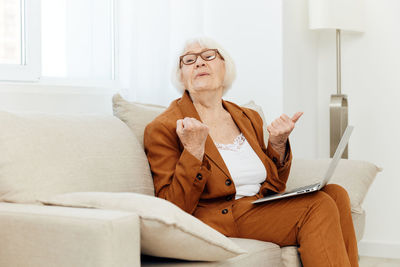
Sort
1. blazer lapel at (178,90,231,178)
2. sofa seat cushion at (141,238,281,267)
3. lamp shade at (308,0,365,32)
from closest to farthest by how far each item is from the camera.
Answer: sofa seat cushion at (141,238,281,267), blazer lapel at (178,90,231,178), lamp shade at (308,0,365,32)

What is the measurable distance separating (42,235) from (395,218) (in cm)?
276

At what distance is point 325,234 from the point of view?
179cm

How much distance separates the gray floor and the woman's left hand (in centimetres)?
153

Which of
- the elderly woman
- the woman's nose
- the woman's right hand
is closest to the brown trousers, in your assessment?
the elderly woman

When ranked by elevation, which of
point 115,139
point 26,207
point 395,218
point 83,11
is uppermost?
point 83,11

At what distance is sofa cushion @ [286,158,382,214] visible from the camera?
237 centimetres

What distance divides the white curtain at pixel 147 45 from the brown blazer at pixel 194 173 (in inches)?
25.2

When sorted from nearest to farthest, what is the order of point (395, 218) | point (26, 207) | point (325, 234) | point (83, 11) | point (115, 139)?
point (26, 207) → point (325, 234) → point (115, 139) → point (83, 11) → point (395, 218)

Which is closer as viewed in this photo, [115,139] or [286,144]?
[115,139]

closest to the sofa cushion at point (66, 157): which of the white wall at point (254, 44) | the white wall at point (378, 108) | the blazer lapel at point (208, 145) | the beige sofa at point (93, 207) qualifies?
the beige sofa at point (93, 207)

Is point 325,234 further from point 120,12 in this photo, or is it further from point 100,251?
point 120,12

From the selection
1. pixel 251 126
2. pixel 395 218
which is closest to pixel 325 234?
pixel 251 126

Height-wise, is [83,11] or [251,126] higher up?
[83,11]

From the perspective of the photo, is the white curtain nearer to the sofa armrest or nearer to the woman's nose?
the woman's nose
